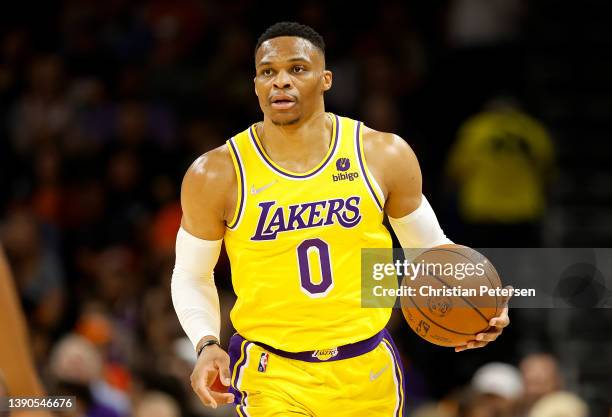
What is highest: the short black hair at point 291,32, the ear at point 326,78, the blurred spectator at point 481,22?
the blurred spectator at point 481,22

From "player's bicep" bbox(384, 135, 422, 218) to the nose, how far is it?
0.59 metres

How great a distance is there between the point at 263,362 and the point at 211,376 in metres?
0.31

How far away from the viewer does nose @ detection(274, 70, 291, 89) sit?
224 inches

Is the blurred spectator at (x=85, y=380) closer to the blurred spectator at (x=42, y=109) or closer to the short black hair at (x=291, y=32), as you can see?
the blurred spectator at (x=42, y=109)

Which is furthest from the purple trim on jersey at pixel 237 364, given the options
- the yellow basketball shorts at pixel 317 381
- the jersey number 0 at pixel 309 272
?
the jersey number 0 at pixel 309 272

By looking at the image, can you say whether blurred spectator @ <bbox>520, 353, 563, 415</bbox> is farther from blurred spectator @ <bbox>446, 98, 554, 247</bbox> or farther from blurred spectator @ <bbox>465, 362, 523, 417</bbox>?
blurred spectator @ <bbox>446, 98, 554, 247</bbox>

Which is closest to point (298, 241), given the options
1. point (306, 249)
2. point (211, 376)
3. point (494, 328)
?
point (306, 249)

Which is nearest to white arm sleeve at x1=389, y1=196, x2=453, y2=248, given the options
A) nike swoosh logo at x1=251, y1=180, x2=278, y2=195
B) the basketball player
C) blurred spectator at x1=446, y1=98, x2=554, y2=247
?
the basketball player

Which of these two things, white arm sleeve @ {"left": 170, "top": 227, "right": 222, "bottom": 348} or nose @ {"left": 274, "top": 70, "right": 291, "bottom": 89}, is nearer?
nose @ {"left": 274, "top": 70, "right": 291, "bottom": 89}

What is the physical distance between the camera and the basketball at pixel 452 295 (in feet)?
18.0

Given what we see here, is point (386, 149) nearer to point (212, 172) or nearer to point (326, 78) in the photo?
point (326, 78)

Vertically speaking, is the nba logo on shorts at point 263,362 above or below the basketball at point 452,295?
below

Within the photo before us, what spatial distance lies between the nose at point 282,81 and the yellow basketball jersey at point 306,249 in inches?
15.3

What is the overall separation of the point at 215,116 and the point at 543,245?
147 inches
